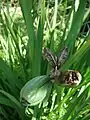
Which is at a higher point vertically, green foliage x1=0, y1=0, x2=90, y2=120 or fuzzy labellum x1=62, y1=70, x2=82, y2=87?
fuzzy labellum x1=62, y1=70, x2=82, y2=87

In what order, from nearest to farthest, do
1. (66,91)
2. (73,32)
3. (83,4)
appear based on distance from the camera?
(83,4) < (73,32) < (66,91)

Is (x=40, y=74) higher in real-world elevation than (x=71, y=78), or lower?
lower

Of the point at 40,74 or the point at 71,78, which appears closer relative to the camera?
the point at 71,78

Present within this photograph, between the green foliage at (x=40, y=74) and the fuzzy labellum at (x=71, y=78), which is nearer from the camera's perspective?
the fuzzy labellum at (x=71, y=78)

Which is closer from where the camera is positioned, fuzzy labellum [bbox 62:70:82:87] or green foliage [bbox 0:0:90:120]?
fuzzy labellum [bbox 62:70:82:87]

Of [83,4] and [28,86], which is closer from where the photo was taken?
[28,86]

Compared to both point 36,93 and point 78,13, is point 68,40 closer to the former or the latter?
point 78,13

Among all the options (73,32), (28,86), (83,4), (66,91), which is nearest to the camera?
(28,86)

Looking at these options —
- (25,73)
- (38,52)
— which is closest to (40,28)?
(38,52)

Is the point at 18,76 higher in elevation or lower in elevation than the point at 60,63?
lower

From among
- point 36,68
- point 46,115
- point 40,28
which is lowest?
point 46,115

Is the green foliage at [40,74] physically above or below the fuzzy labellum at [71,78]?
below
